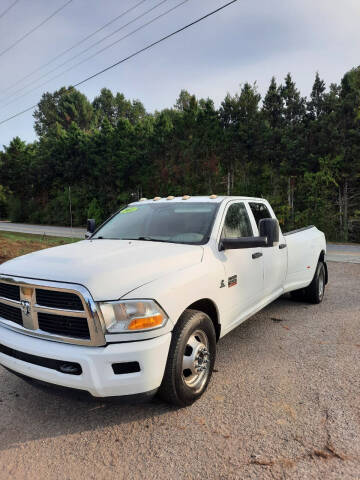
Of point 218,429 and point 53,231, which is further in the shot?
point 53,231

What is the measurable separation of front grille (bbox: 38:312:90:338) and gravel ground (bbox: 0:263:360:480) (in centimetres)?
45

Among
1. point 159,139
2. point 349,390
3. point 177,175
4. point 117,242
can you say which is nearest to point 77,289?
point 117,242

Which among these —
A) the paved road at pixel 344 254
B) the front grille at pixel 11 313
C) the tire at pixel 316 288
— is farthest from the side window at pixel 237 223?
the paved road at pixel 344 254

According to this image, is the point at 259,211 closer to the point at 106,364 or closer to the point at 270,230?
the point at 270,230

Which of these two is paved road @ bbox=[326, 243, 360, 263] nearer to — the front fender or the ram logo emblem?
the front fender

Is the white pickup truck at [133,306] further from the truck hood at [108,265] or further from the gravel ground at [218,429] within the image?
the gravel ground at [218,429]

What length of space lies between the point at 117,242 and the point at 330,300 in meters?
4.34

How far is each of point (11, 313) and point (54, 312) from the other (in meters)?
0.57

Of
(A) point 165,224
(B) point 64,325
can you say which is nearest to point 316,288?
(A) point 165,224

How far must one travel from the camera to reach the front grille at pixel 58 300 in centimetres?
246

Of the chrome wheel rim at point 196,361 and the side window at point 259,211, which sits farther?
the side window at point 259,211

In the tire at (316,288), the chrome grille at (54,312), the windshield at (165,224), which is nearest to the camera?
the chrome grille at (54,312)

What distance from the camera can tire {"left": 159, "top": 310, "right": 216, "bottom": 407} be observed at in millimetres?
2637

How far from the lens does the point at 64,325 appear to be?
2.50 m
